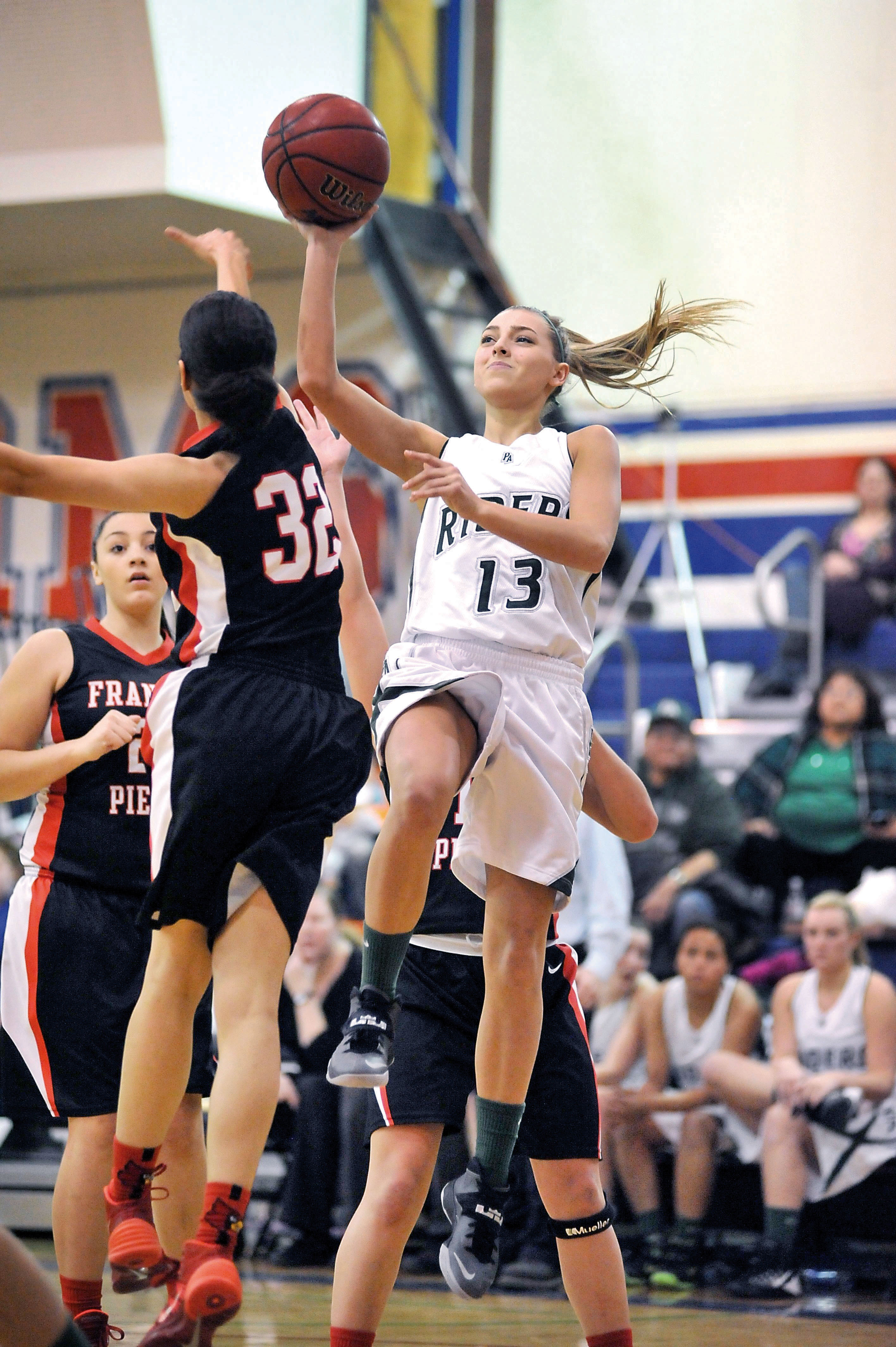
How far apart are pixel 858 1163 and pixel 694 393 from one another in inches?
269

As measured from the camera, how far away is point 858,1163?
5918mm

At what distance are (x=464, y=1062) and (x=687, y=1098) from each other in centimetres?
288

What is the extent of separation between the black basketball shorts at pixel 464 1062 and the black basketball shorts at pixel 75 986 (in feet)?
2.01

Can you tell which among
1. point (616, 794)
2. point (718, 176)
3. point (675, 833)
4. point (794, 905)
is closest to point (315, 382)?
point (616, 794)

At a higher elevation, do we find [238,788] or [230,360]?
[230,360]

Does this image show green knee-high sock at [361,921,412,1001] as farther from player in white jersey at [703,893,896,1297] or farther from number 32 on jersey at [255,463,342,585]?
player in white jersey at [703,893,896,1297]

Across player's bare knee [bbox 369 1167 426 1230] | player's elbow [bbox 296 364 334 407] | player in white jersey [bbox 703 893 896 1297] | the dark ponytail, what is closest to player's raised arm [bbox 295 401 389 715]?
player's elbow [bbox 296 364 334 407]

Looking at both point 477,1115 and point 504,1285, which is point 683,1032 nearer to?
point 504,1285

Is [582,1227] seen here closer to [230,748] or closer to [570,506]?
[230,748]

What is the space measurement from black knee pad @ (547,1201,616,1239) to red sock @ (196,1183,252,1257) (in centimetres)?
72

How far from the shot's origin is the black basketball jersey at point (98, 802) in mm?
3961

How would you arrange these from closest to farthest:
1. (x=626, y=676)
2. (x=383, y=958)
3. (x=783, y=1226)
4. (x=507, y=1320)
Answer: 1. (x=383, y=958)
2. (x=507, y=1320)
3. (x=783, y=1226)
4. (x=626, y=676)

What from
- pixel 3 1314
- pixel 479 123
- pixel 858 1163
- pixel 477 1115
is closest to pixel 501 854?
pixel 477 1115

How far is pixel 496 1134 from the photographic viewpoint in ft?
10.9
